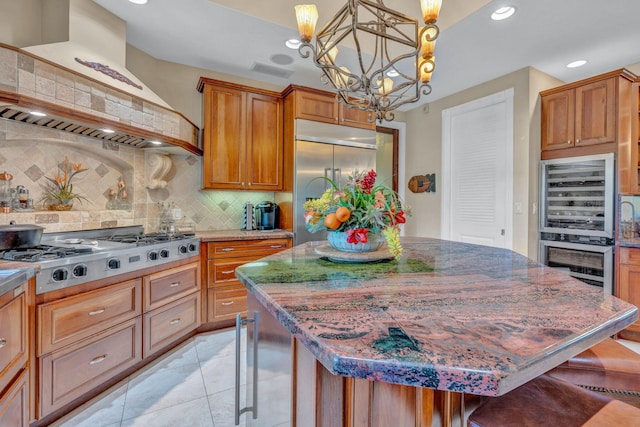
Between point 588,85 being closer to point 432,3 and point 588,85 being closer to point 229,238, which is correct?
point 432,3

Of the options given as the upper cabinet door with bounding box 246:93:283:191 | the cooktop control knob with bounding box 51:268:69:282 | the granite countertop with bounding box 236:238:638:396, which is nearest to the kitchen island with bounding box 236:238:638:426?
the granite countertop with bounding box 236:238:638:396

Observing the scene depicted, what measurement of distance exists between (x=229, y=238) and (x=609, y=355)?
2.66 metres

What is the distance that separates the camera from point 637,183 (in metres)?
2.98

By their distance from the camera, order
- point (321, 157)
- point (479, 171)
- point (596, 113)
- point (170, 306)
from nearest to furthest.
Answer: point (170, 306) → point (596, 113) → point (321, 157) → point (479, 171)

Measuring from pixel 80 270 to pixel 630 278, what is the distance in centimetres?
433

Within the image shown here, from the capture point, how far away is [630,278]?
2.76 meters

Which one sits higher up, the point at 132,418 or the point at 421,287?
the point at 421,287

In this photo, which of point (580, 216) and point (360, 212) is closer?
point (360, 212)

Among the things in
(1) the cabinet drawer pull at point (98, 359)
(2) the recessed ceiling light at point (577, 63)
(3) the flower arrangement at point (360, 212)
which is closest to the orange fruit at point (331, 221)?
(3) the flower arrangement at point (360, 212)

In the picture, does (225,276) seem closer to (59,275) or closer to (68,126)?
(59,275)

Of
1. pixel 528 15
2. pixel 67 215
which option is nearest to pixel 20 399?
pixel 67 215

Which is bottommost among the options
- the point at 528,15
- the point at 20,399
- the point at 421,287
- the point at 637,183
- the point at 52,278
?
the point at 20,399

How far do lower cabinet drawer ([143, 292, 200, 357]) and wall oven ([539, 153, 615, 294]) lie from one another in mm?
3561

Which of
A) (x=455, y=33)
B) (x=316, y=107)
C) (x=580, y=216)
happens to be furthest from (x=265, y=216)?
(x=580, y=216)
